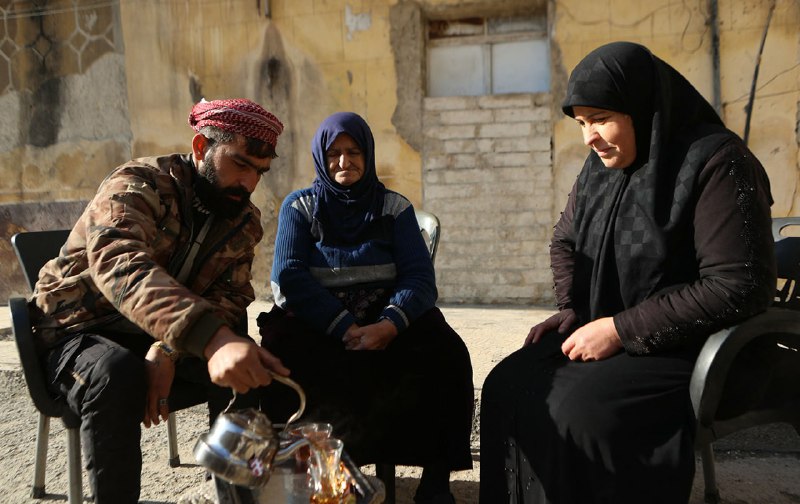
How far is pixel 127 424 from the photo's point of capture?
1749 millimetres

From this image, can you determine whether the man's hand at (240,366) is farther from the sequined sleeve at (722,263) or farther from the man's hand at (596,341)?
the sequined sleeve at (722,263)

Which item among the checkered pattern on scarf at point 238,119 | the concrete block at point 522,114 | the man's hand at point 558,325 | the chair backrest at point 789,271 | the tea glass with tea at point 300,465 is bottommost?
the tea glass with tea at point 300,465

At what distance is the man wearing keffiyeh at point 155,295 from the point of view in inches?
63.4

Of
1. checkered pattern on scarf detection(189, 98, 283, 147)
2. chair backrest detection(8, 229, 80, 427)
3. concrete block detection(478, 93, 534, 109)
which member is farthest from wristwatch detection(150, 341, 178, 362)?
concrete block detection(478, 93, 534, 109)

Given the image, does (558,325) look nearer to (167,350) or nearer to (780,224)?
(780,224)

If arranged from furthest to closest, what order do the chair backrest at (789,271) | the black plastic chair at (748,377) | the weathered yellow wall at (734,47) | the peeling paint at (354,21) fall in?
the peeling paint at (354,21)
the weathered yellow wall at (734,47)
the chair backrest at (789,271)
the black plastic chair at (748,377)

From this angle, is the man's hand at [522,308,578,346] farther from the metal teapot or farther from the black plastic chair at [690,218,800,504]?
the metal teapot

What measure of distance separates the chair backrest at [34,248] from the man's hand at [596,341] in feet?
6.07

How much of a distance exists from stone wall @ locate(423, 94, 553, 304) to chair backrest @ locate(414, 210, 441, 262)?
279cm

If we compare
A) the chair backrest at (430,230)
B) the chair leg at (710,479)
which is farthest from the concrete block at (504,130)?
the chair leg at (710,479)

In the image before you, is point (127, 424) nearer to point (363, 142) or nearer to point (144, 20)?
point (363, 142)

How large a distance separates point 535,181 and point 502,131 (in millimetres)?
521

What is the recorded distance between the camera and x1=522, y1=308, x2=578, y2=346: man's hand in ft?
6.98

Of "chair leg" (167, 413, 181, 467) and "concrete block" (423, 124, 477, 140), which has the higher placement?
"concrete block" (423, 124, 477, 140)
